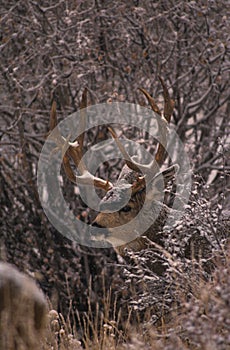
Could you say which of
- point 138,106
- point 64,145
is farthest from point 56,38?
point 64,145

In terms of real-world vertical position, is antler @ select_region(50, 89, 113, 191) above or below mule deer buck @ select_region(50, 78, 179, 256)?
above

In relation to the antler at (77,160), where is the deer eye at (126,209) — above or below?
below

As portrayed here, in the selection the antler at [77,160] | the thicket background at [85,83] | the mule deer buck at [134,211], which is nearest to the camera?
the mule deer buck at [134,211]

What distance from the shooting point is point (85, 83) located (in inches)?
301

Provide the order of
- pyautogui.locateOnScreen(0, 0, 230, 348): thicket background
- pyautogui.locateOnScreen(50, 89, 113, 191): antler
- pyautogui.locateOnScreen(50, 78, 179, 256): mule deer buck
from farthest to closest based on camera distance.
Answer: pyautogui.locateOnScreen(0, 0, 230, 348): thicket background < pyautogui.locateOnScreen(50, 89, 113, 191): antler < pyautogui.locateOnScreen(50, 78, 179, 256): mule deer buck

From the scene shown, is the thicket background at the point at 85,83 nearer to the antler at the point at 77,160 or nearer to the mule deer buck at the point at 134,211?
the antler at the point at 77,160

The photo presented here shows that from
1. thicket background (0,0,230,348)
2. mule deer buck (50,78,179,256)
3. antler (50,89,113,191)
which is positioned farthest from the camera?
thicket background (0,0,230,348)

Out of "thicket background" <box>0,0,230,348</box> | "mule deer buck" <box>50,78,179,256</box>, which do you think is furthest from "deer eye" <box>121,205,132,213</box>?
"thicket background" <box>0,0,230,348</box>

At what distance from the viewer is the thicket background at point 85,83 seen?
768cm

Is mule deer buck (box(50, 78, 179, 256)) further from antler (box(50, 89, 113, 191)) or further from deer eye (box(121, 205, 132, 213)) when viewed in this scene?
antler (box(50, 89, 113, 191))

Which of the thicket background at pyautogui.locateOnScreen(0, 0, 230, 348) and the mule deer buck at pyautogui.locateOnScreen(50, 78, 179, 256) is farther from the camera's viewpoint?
the thicket background at pyautogui.locateOnScreen(0, 0, 230, 348)

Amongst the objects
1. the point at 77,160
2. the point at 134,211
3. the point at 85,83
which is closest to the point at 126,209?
the point at 134,211

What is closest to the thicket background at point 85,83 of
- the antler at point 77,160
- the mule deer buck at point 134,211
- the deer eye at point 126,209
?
the antler at point 77,160

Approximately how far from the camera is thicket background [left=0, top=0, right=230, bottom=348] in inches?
303
